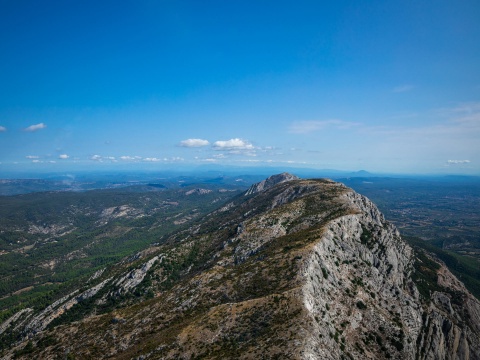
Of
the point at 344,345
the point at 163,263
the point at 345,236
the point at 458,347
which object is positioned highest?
the point at 345,236

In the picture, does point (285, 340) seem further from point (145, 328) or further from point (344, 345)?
point (145, 328)

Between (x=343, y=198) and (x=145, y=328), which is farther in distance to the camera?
(x=343, y=198)

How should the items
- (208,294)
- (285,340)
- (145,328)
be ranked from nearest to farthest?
(285,340) → (145,328) → (208,294)

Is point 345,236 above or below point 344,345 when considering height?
above

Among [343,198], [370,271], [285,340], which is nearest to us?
[285,340]

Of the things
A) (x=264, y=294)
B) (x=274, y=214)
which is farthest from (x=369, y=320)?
(x=274, y=214)

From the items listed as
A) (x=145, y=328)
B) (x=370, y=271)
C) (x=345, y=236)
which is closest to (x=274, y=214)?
(x=345, y=236)
